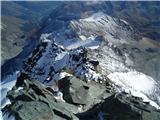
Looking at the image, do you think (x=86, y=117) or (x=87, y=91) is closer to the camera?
(x=86, y=117)

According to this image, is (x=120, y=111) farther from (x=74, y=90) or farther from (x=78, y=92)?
(x=74, y=90)

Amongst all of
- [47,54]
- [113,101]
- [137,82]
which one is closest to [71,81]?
[113,101]

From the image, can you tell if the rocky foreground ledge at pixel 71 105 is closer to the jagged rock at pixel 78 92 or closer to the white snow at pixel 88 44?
the jagged rock at pixel 78 92

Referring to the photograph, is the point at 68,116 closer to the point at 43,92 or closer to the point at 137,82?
the point at 43,92

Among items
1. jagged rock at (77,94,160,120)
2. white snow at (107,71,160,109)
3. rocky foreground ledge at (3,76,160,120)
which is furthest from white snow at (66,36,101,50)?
jagged rock at (77,94,160,120)

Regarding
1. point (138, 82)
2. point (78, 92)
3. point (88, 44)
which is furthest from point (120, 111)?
point (88, 44)

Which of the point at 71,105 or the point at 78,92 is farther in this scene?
the point at 78,92

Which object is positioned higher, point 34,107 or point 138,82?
point 34,107

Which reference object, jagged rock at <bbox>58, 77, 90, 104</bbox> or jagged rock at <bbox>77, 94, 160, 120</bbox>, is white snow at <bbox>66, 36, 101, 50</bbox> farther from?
jagged rock at <bbox>77, 94, 160, 120</bbox>
